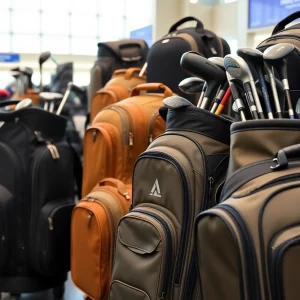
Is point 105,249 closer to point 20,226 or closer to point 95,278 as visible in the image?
point 95,278

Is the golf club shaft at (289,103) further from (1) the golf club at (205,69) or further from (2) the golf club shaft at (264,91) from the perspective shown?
(1) the golf club at (205,69)

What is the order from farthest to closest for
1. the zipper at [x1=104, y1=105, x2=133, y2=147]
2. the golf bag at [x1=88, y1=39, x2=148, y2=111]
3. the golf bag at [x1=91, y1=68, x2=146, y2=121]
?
1. the golf bag at [x1=88, y1=39, x2=148, y2=111]
2. the golf bag at [x1=91, y1=68, x2=146, y2=121]
3. the zipper at [x1=104, y1=105, x2=133, y2=147]

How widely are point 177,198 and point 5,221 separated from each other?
98cm

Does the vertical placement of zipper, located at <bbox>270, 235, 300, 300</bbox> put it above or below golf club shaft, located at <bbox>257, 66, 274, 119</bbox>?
below

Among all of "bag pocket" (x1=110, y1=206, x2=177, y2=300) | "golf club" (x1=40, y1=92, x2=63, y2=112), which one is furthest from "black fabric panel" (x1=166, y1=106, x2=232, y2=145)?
"golf club" (x1=40, y1=92, x2=63, y2=112)

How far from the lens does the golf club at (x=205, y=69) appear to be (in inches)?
53.7

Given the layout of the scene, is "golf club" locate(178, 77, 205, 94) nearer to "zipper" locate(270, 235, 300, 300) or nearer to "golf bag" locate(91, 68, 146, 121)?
"zipper" locate(270, 235, 300, 300)

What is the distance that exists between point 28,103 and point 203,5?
1915mm

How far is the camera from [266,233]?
3.06 feet

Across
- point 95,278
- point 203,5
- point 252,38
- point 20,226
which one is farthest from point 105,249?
point 203,5

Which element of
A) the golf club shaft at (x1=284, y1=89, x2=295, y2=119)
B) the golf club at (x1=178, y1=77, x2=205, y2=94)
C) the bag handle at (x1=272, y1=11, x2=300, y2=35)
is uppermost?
the bag handle at (x1=272, y1=11, x2=300, y2=35)

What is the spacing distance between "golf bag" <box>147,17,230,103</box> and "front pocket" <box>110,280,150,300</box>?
85 centimetres

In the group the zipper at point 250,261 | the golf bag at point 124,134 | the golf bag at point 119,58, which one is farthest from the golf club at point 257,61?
the golf bag at point 119,58

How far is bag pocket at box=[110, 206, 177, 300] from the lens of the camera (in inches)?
53.1
